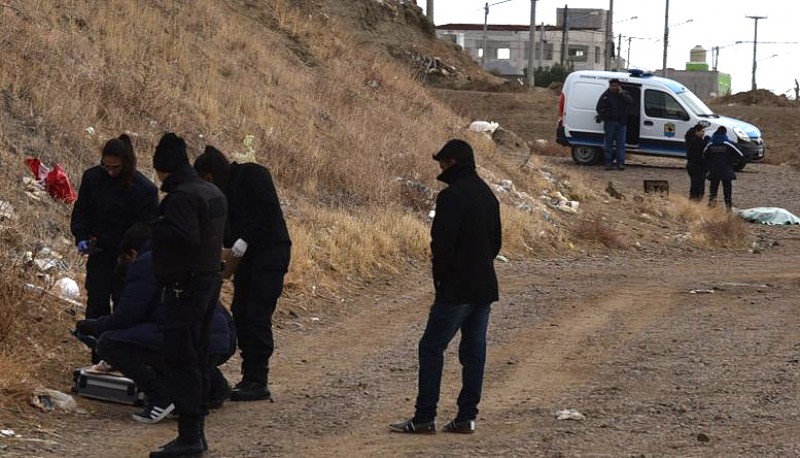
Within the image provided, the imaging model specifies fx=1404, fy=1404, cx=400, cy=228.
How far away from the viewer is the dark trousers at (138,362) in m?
8.84

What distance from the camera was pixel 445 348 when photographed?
29.0ft

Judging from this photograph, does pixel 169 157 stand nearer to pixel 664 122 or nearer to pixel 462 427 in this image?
pixel 462 427

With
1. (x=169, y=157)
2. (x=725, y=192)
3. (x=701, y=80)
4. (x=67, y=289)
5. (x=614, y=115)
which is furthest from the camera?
(x=701, y=80)

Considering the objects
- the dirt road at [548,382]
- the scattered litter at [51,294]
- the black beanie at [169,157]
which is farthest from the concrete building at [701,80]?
the black beanie at [169,157]

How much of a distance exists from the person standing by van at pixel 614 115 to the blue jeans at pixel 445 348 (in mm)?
22741

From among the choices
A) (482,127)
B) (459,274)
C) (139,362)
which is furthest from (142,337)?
(482,127)

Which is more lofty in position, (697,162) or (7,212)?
(7,212)

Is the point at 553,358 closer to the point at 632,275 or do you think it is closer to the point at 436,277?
the point at 436,277

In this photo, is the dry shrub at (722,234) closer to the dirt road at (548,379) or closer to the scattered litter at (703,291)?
the dirt road at (548,379)

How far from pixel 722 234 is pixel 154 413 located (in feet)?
49.6

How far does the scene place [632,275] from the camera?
18188 millimetres

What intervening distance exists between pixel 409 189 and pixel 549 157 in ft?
50.9

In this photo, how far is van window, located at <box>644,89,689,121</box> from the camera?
106 feet

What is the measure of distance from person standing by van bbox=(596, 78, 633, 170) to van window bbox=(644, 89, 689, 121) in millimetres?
741
